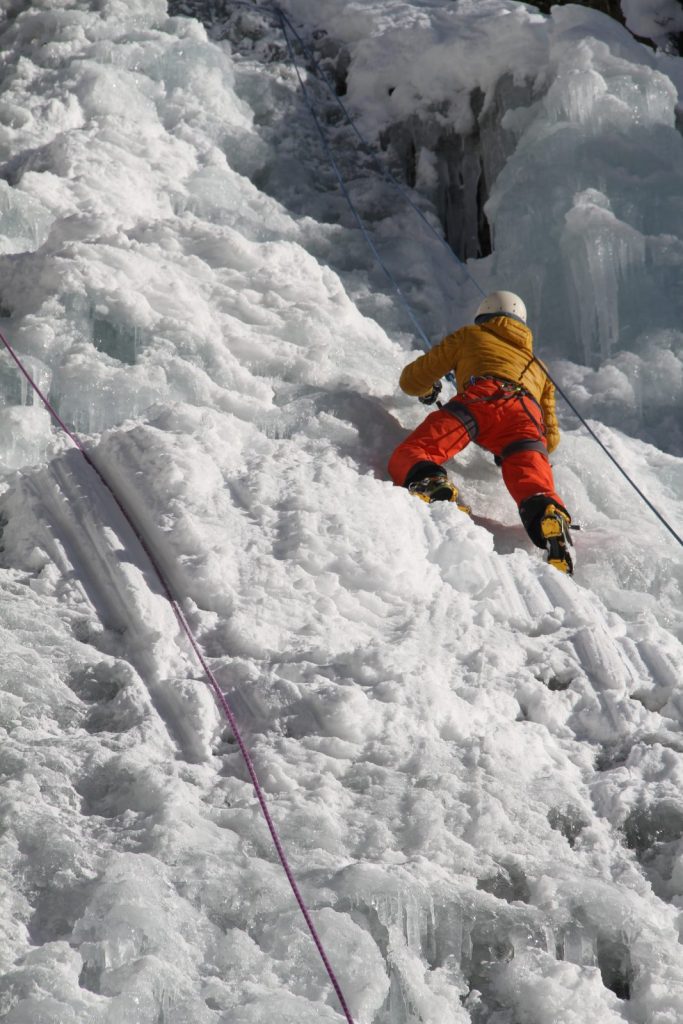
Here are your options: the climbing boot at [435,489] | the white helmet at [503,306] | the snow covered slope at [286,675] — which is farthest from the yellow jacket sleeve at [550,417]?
the climbing boot at [435,489]

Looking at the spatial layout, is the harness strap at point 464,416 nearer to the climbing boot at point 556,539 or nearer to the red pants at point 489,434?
the red pants at point 489,434

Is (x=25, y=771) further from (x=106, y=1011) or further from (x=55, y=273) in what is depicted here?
(x=55, y=273)

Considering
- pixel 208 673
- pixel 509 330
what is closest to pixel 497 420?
pixel 509 330

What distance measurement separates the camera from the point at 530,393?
459 cm

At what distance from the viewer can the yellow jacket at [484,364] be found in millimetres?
4625

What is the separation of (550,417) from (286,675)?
6.86ft

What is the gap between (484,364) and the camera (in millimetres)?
4605

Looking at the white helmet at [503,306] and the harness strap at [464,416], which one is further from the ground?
the white helmet at [503,306]

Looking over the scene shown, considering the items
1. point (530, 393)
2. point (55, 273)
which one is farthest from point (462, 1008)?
point (55, 273)

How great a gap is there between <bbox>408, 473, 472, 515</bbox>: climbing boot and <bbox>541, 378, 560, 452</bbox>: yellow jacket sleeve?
2.41 feet

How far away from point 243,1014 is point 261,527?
5.32 ft

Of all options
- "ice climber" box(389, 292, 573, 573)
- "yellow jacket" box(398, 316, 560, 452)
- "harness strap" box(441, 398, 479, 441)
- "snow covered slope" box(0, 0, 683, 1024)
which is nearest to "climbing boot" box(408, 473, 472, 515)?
"ice climber" box(389, 292, 573, 573)

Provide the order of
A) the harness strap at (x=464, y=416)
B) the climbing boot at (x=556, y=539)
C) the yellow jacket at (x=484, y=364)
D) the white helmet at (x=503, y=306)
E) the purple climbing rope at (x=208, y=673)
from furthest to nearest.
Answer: the white helmet at (x=503, y=306) < the yellow jacket at (x=484, y=364) < the harness strap at (x=464, y=416) < the climbing boot at (x=556, y=539) < the purple climbing rope at (x=208, y=673)

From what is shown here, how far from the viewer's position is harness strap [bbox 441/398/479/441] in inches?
173
